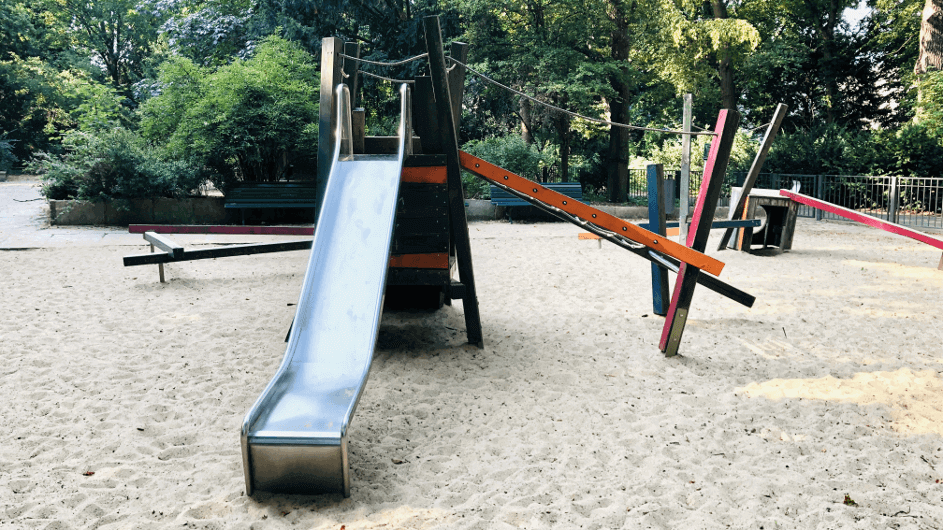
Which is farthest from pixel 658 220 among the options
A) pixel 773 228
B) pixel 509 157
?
pixel 509 157

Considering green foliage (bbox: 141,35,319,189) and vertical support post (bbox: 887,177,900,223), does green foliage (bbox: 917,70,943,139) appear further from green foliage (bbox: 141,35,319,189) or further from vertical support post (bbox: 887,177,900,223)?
green foliage (bbox: 141,35,319,189)

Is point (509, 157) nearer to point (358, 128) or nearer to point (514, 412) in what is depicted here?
point (358, 128)

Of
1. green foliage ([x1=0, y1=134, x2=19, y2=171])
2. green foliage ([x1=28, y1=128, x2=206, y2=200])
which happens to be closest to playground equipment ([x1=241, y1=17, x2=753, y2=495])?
green foliage ([x1=28, y1=128, x2=206, y2=200])

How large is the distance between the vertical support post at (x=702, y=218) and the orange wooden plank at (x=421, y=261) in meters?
1.85

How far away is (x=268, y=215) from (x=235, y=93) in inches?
105

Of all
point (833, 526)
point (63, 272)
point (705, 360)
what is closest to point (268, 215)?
point (63, 272)

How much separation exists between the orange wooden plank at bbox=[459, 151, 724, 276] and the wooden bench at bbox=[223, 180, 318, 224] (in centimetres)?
982

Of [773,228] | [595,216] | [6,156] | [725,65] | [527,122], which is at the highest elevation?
[725,65]

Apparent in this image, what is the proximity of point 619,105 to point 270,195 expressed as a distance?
10422mm

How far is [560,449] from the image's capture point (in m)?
3.98

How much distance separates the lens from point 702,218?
18.9 ft

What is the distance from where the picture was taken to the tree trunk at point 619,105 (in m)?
19.2

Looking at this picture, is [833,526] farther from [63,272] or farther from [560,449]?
[63,272]

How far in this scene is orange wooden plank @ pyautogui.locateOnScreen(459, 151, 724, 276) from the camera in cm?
560
